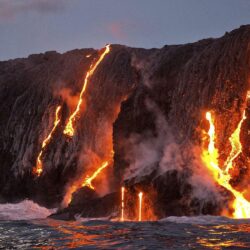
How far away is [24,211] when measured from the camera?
29.1 m

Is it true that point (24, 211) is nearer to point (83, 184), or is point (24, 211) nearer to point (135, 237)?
point (83, 184)

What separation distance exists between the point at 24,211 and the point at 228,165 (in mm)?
11794

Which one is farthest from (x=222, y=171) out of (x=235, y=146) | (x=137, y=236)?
(x=137, y=236)

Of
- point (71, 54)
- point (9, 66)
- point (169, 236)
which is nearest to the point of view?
point (169, 236)

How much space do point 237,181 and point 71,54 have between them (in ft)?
69.6

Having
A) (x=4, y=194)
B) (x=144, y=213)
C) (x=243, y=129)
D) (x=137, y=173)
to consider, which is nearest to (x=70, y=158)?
(x=4, y=194)

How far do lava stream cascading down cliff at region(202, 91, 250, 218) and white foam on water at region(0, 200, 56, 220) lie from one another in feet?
30.2

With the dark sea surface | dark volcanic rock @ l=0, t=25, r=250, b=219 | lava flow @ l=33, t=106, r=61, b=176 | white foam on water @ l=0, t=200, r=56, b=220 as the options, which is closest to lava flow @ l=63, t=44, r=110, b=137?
dark volcanic rock @ l=0, t=25, r=250, b=219

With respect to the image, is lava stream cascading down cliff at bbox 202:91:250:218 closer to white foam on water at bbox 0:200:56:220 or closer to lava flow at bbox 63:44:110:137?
white foam on water at bbox 0:200:56:220

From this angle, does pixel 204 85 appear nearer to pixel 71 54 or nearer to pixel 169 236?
pixel 169 236

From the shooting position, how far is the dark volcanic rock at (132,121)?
23.6m

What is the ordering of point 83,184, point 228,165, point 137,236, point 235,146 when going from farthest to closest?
point 83,184, point 235,146, point 228,165, point 137,236

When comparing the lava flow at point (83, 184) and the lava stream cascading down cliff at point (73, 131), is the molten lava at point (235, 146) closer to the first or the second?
the lava flow at point (83, 184)

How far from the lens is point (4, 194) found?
35250 millimetres
